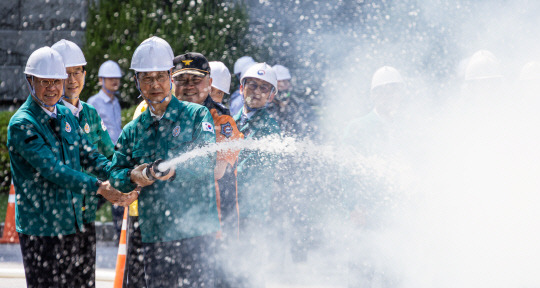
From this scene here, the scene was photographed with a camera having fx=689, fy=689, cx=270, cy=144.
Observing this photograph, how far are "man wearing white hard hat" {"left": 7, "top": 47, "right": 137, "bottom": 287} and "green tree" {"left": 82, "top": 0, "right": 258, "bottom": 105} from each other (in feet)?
24.9

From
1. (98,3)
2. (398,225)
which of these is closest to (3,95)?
(98,3)

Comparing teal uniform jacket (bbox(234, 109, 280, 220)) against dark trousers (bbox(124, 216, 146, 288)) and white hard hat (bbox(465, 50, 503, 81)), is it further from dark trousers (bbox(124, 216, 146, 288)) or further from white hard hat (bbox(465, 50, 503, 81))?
white hard hat (bbox(465, 50, 503, 81))

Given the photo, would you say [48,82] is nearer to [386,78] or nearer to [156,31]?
[386,78]

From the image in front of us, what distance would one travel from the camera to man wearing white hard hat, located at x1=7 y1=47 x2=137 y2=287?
4004 mm

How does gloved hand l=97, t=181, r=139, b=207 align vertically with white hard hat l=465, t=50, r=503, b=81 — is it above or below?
below

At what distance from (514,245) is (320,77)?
27.5 feet

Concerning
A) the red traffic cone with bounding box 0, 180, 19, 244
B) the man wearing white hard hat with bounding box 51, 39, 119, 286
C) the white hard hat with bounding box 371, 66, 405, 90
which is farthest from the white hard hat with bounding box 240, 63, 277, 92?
the red traffic cone with bounding box 0, 180, 19, 244

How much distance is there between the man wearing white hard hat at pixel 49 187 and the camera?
4004 millimetres

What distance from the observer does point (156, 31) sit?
1205 centimetres

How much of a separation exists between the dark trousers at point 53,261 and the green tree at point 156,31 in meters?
7.84

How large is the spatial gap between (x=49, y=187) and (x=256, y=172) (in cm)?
178

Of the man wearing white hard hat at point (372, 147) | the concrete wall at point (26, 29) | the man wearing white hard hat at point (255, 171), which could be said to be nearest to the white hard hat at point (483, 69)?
the man wearing white hard hat at point (372, 147)

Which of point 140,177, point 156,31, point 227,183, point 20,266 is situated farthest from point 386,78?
point 156,31

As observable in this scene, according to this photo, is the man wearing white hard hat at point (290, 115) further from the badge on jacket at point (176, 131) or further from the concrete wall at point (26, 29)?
the concrete wall at point (26, 29)
